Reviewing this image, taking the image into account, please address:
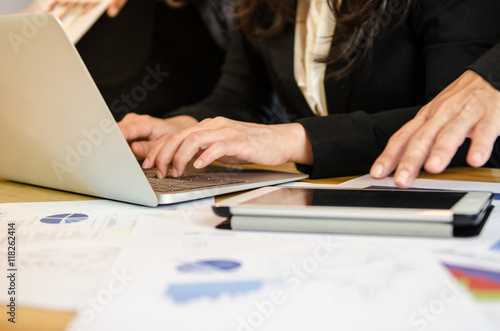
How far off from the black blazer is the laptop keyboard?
156mm

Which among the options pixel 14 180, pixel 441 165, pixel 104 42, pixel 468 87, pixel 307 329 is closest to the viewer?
pixel 307 329

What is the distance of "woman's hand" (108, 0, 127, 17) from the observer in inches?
66.2

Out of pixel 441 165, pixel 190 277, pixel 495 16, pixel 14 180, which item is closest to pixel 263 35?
pixel 495 16

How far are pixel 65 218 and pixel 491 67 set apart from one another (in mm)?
561

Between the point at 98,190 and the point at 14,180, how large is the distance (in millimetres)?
258

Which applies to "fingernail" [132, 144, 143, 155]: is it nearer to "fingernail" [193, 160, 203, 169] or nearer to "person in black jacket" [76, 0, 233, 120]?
"fingernail" [193, 160, 203, 169]

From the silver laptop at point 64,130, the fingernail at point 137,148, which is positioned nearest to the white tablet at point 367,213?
the silver laptop at point 64,130

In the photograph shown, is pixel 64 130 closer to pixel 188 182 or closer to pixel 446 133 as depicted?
pixel 188 182

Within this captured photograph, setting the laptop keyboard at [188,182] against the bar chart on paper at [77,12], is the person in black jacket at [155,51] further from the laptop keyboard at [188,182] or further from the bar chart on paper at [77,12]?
the laptop keyboard at [188,182]

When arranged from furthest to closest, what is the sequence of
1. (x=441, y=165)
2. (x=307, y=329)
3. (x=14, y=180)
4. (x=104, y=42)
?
1. (x=104, y=42)
2. (x=14, y=180)
3. (x=441, y=165)
4. (x=307, y=329)

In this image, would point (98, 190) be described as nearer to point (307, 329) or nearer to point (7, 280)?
point (7, 280)

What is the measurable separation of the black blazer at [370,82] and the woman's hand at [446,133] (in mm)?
178

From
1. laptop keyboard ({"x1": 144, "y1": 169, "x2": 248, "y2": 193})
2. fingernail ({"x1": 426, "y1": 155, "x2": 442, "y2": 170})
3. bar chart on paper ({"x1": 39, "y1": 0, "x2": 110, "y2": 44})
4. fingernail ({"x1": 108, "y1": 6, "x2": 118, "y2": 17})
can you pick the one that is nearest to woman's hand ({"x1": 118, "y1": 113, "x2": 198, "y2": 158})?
laptop keyboard ({"x1": 144, "y1": 169, "x2": 248, "y2": 193})

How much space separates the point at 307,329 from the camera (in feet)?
1.06
